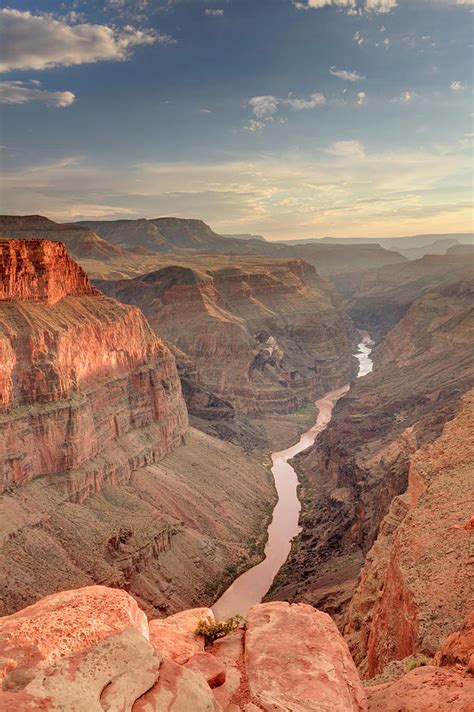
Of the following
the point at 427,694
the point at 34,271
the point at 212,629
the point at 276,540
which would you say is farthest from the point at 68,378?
the point at 427,694

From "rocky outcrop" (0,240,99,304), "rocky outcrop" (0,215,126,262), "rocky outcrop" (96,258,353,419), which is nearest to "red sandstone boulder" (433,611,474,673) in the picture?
"rocky outcrop" (0,240,99,304)

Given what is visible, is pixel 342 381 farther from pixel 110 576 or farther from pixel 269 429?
pixel 110 576

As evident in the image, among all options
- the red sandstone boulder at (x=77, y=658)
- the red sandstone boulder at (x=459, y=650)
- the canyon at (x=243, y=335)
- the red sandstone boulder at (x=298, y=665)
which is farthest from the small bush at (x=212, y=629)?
the canyon at (x=243, y=335)

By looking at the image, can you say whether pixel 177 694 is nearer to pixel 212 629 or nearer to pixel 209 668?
pixel 209 668

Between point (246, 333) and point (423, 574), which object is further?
point (246, 333)

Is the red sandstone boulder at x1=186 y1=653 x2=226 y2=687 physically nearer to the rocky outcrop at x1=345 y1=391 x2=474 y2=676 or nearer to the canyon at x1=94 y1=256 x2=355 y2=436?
the rocky outcrop at x1=345 y1=391 x2=474 y2=676

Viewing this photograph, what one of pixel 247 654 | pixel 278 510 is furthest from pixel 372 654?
Result: pixel 278 510
